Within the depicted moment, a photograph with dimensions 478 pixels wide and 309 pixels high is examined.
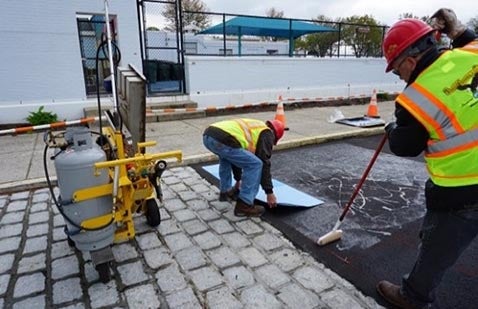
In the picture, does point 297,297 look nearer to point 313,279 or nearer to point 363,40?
point 313,279

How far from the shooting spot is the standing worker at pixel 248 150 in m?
3.33

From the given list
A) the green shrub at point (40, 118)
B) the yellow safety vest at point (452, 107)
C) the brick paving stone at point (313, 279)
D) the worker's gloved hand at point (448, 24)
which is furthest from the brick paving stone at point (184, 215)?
the green shrub at point (40, 118)

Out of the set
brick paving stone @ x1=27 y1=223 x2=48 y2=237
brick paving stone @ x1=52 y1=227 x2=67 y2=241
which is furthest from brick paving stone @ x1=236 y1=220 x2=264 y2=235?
brick paving stone @ x1=27 y1=223 x2=48 y2=237

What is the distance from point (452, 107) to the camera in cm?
168

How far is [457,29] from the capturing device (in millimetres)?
2947

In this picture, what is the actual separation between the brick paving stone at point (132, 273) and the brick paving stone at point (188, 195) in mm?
1300

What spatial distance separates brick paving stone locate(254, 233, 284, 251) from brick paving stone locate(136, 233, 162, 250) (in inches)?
35.0

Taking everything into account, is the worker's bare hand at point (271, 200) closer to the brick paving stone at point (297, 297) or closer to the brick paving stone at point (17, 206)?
the brick paving stone at point (297, 297)

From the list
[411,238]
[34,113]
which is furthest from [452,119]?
[34,113]

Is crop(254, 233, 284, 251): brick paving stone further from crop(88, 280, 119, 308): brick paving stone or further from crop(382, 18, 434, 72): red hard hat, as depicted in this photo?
crop(382, 18, 434, 72): red hard hat

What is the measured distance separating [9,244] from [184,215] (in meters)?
1.59

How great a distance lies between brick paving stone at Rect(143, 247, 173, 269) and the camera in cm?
270

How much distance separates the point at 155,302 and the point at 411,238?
90.9 inches

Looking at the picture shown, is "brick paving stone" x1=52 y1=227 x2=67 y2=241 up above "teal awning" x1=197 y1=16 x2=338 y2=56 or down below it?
below
